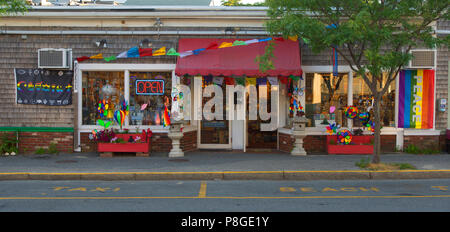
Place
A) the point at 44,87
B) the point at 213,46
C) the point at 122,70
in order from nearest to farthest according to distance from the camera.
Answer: the point at 213,46 → the point at 44,87 → the point at 122,70

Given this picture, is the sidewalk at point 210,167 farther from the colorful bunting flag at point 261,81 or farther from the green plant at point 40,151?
the colorful bunting flag at point 261,81

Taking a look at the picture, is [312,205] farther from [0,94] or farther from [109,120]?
[0,94]

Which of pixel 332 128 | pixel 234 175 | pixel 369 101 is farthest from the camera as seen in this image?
pixel 369 101

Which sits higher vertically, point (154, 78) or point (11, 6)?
point (11, 6)

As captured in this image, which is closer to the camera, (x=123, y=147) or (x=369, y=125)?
(x=123, y=147)

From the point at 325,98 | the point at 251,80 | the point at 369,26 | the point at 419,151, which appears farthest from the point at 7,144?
the point at 419,151

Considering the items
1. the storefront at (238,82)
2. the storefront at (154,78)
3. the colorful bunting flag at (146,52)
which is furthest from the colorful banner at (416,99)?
the colorful bunting flag at (146,52)

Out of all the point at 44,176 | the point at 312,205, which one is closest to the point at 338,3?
the point at 312,205

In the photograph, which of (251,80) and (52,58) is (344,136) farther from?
(52,58)

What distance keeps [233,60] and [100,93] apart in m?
4.44

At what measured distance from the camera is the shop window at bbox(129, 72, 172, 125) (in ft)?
43.8

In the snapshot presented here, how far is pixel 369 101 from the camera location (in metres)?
13.4

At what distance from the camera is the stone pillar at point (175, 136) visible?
12.5 m

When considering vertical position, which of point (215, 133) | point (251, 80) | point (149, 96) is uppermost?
point (251, 80)
